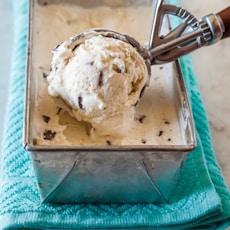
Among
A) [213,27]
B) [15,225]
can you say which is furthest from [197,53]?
[15,225]

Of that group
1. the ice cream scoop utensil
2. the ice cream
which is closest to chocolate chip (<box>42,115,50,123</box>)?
the ice cream

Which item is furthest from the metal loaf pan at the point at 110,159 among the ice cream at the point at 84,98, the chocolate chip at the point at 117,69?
the chocolate chip at the point at 117,69

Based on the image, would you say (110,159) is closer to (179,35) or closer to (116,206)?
(116,206)

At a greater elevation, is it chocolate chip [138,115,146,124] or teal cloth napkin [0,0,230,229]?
chocolate chip [138,115,146,124]

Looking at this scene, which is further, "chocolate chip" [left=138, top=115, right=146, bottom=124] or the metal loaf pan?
"chocolate chip" [left=138, top=115, right=146, bottom=124]

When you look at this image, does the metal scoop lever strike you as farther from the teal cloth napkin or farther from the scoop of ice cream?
the teal cloth napkin

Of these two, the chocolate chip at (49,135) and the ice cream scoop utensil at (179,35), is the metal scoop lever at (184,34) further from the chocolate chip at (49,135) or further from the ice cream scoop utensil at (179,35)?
the chocolate chip at (49,135)

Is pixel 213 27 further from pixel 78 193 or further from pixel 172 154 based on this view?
pixel 78 193
